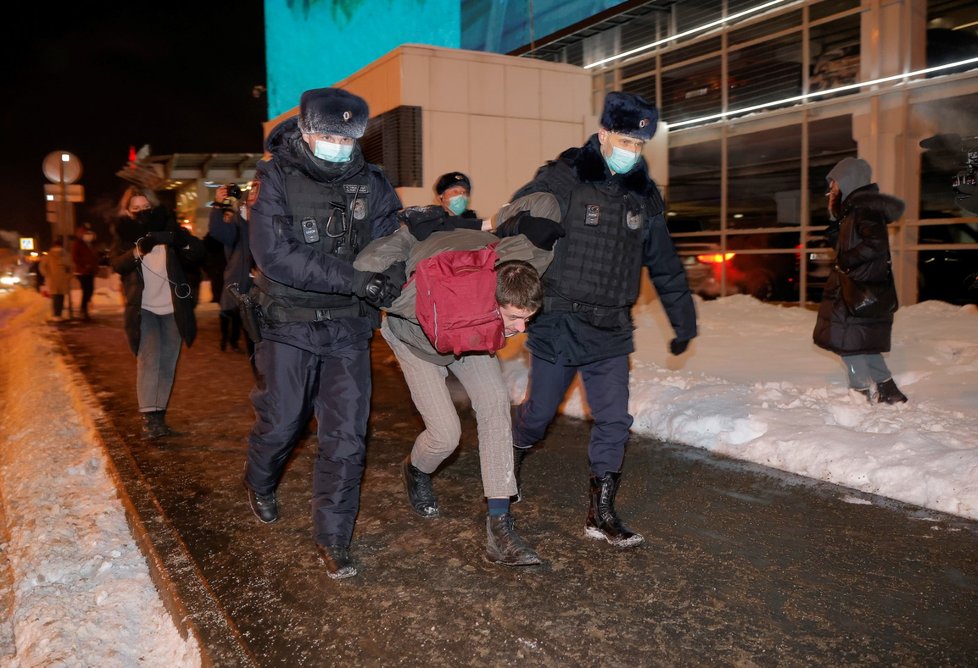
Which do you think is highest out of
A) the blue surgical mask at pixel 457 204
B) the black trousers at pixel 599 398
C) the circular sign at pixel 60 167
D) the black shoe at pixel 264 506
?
the circular sign at pixel 60 167

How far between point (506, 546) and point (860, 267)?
3.78 meters

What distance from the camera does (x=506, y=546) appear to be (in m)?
3.54

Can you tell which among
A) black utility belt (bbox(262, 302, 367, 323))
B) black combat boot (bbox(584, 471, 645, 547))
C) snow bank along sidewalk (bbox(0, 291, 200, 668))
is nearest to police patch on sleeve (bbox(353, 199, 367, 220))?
black utility belt (bbox(262, 302, 367, 323))

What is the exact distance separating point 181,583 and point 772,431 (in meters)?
3.85

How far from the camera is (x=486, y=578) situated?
3422 mm

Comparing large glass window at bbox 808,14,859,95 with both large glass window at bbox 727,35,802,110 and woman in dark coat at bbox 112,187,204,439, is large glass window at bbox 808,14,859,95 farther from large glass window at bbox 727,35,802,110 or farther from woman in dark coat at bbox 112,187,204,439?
woman in dark coat at bbox 112,187,204,439

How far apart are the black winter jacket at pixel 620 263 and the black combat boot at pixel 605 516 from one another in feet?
1.99

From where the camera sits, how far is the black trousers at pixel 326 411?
354 cm

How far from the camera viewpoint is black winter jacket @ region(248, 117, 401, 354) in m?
3.32

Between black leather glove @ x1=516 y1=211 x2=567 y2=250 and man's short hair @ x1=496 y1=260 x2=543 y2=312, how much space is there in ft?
0.76

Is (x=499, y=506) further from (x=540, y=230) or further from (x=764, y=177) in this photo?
(x=764, y=177)

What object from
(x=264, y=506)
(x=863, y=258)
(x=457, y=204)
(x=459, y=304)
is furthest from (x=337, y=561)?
(x=863, y=258)

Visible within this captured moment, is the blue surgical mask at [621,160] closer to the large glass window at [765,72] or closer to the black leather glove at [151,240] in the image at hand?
the black leather glove at [151,240]

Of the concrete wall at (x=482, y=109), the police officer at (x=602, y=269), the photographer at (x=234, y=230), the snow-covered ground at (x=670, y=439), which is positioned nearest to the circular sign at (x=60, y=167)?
the concrete wall at (x=482, y=109)
